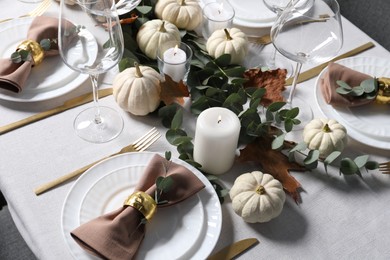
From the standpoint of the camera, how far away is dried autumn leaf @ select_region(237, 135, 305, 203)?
1003 millimetres

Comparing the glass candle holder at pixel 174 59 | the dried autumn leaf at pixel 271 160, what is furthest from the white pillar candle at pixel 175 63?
the dried autumn leaf at pixel 271 160

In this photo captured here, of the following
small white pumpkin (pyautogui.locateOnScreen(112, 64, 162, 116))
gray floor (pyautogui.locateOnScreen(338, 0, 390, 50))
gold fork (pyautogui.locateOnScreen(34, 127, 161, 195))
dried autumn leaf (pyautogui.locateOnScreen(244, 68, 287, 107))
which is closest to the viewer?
gold fork (pyautogui.locateOnScreen(34, 127, 161, 195))

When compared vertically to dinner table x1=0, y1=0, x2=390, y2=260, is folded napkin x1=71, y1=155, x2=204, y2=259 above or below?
above

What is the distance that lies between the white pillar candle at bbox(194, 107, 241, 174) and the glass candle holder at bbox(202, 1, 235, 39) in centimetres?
33

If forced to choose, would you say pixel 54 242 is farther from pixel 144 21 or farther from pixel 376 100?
pixel 376 100

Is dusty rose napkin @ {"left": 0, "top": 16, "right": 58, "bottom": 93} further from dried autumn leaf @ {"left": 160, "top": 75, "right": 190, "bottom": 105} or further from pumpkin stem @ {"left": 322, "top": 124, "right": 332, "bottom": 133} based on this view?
pumpkin stem @ {"left": 322, "top": 124, "right": 332, "bottom": 133}

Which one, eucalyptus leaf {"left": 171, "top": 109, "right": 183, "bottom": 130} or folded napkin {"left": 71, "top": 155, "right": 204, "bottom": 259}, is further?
eucalyptus leaf {"left": 171, "top": 109, "right": 183, "bottom": 130}

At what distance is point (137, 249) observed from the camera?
0.86 m

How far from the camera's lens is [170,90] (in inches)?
43.2

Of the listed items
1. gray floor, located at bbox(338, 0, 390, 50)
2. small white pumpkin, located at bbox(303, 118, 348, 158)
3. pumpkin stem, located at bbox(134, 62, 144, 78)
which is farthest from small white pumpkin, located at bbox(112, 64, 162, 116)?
gray floor, located at bbox(338, 0, 390, 50)

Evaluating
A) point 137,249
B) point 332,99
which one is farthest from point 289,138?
point 137,249

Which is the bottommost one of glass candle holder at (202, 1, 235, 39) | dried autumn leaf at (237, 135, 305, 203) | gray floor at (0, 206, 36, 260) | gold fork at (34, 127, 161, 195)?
gray floor at (0, 206, 36, 260)

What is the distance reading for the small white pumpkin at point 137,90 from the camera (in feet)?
3.48

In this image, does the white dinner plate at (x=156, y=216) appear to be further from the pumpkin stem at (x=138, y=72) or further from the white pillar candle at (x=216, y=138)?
the pumpkin stem at (x=138, y=72)
